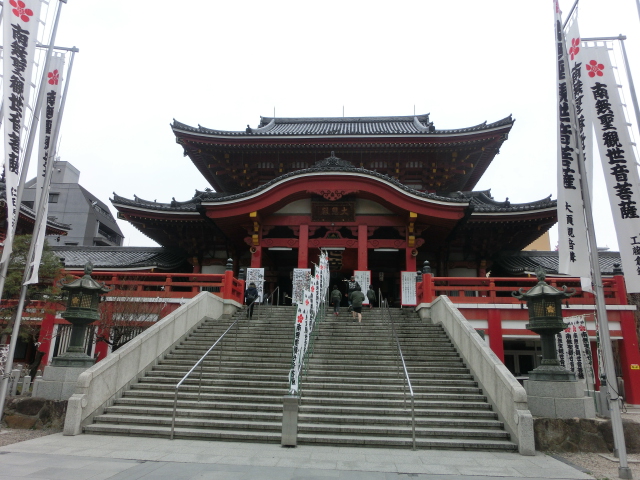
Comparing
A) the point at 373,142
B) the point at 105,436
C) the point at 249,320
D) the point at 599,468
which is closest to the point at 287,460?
the point at 105,436

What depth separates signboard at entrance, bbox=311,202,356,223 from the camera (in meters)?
17.3

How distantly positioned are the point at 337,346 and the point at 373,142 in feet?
36.0

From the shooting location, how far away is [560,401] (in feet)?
25.3

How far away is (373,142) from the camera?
63.9 feet

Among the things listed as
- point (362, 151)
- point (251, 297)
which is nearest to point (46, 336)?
point (251, 297)

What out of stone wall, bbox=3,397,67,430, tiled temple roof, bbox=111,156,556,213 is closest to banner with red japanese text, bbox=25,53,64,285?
stone wall, bbox=3,397,67,430

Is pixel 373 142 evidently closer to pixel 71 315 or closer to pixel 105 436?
pixel 71 315

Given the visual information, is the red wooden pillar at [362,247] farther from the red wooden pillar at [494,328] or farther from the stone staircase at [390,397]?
the red wooden pillar at [494,328]

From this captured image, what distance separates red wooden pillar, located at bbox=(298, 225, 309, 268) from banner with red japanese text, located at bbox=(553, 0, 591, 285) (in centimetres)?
1016

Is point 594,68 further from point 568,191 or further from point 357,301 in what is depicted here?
point 357,301

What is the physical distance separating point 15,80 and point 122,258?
588 inches

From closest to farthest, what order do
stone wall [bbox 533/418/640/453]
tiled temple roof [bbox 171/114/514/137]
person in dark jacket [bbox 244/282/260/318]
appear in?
1. stone wall [bbox 533/418/640/453]
2. person in dark jacket [bbox 244/282/260/318]
3. tiled temple roof [bbox 171/114/514/137]

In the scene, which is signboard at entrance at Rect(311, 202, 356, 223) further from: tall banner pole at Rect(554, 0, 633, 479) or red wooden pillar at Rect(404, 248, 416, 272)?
tall banner pole at Rect(554, 0, 633, 479)

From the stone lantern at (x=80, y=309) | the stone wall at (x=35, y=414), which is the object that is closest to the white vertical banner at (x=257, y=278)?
the stone lantern at (x=80, y=309)
